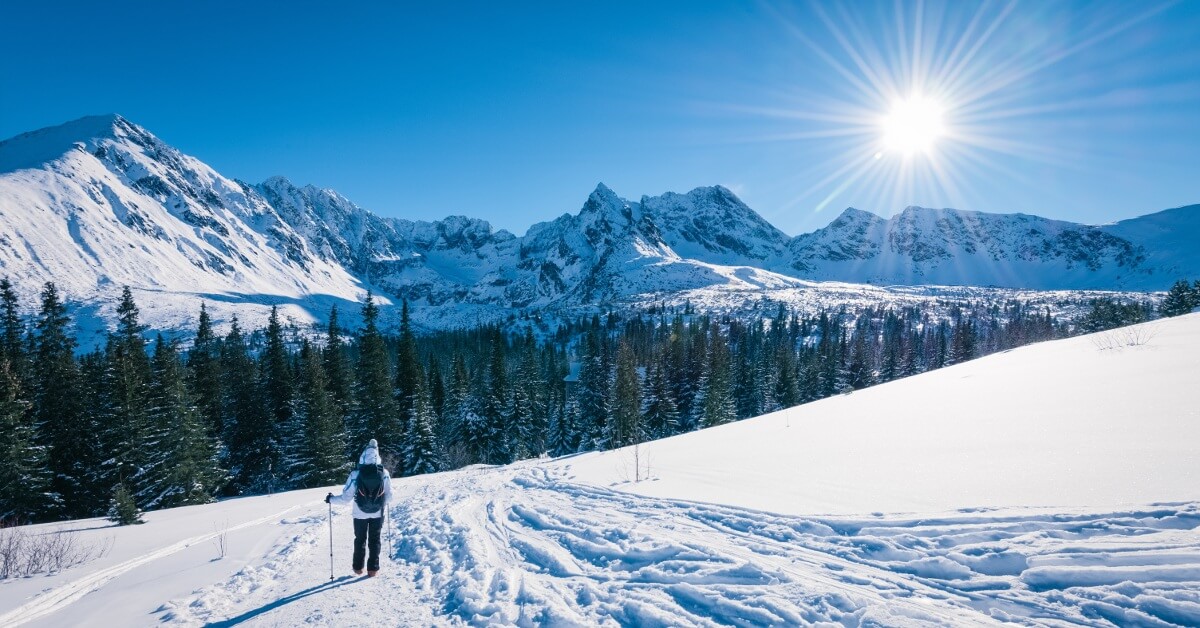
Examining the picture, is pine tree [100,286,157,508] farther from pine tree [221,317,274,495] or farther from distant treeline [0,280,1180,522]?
pine tree [221,317,274,495]

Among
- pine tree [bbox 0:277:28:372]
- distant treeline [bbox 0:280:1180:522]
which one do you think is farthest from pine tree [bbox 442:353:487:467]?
pine tree [bbox 0:277:28:372]

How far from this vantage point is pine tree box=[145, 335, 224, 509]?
79.8 ft

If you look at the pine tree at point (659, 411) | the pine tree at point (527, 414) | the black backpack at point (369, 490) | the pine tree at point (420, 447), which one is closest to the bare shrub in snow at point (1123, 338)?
the black backpack at point (369, 490)

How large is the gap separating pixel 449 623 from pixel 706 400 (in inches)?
1689

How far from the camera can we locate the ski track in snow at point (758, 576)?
477cm

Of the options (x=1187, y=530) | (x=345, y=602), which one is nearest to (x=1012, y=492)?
(x=1187, y=530)

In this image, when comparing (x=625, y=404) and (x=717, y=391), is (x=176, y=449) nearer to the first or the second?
(x=625, y=404)

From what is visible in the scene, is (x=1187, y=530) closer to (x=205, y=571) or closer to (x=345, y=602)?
(x=345, y=602)

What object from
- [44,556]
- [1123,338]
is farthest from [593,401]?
[44,556]

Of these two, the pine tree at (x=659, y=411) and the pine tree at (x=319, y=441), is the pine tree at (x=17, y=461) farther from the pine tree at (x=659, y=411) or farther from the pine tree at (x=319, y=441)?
the pine tree at (x=659, y=411)

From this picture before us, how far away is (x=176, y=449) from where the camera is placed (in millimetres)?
24859

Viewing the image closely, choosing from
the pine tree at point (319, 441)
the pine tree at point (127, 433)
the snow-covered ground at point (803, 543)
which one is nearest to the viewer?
the snow-covered ground at point (803, 543)

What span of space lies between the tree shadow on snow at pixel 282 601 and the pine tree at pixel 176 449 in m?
23.3

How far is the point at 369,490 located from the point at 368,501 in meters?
0.18
